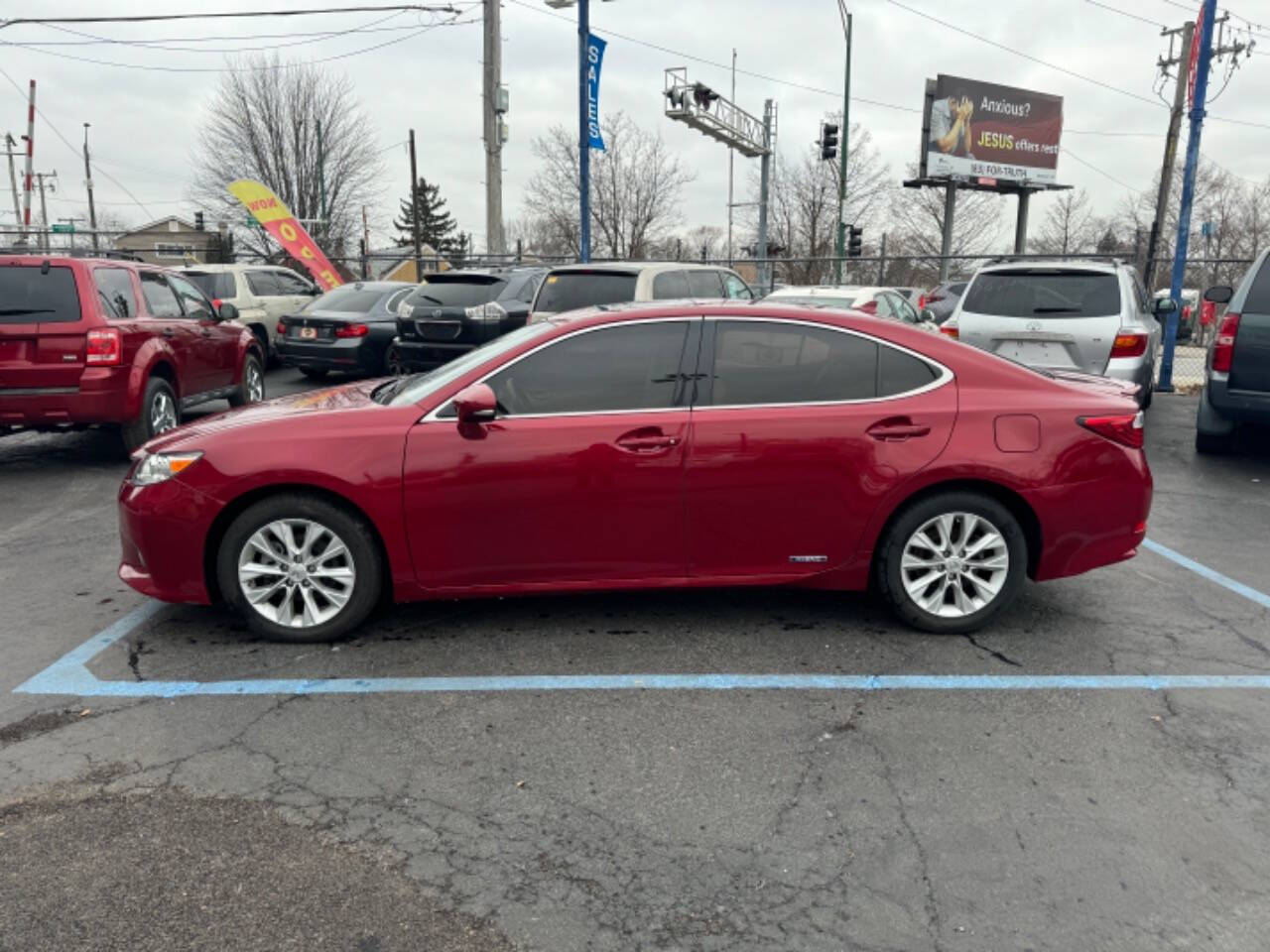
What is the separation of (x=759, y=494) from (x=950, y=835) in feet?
5.67

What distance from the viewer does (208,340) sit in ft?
30.4

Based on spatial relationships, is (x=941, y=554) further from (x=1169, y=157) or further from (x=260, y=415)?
(x=1169, y=157)

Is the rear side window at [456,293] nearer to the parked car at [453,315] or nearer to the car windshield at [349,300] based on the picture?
the parked car at [453,315]

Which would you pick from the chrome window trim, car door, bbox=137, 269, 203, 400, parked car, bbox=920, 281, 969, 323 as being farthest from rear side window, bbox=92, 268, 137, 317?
parked car, bbox=920, 281, 969, 323

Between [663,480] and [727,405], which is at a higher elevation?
[727,405]

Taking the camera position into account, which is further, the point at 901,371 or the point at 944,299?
the point at 944,299

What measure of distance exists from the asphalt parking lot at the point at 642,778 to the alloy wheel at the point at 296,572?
197 mm

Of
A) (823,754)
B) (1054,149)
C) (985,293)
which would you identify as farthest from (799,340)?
(1054,149)

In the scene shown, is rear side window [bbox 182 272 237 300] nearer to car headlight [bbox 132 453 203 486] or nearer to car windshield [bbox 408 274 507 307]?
car windshield [bbox 408 274 507 307]

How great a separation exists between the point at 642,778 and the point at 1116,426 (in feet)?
9.13

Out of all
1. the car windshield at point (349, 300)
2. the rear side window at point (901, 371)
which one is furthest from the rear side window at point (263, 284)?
the rear side window at point (901, 371)

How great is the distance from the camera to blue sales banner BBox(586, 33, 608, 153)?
17.7 meters

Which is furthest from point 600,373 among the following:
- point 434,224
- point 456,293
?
point 434,224

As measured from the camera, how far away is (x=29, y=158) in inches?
1312
